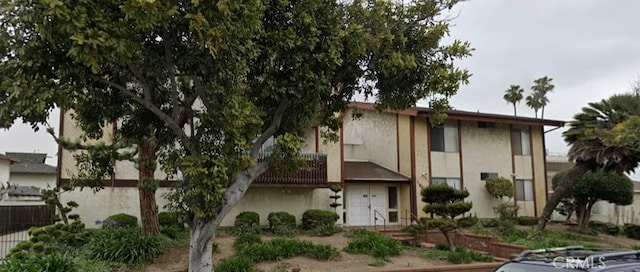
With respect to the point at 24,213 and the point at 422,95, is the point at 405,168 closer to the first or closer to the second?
the point at 422,95

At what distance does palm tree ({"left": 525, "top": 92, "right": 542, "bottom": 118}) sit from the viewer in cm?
5050

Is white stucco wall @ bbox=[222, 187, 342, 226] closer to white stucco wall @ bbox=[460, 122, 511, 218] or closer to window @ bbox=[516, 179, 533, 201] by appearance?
white stucco wall @ bbox=[460, 122, 511, 218]

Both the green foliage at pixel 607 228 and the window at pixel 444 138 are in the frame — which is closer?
the green foliage at pixel 607 228

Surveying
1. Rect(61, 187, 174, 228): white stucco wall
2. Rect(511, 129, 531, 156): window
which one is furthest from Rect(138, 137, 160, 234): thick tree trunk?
Rect(511, 129, 531, 156): window

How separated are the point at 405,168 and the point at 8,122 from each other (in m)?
19.1

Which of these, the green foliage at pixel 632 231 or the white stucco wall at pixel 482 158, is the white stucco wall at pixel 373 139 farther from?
the green foliage at pixel 632 231

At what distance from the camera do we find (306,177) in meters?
20.9

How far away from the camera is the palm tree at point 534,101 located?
166 feet

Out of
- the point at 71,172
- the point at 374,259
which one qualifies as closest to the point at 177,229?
the point at 71,172

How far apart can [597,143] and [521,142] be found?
18.5ft

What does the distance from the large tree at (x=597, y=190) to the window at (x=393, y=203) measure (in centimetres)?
800

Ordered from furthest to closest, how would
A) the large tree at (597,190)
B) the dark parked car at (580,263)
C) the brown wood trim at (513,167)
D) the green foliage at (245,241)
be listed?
the brown wood trim at (513,167) → the large tree at (597,190) → the green foliage at (245,241) → the dark parked car at (580,263)

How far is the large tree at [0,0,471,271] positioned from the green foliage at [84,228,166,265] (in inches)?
111

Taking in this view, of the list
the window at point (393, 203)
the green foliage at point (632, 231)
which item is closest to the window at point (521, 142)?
the green foliage at point (632, 231)
